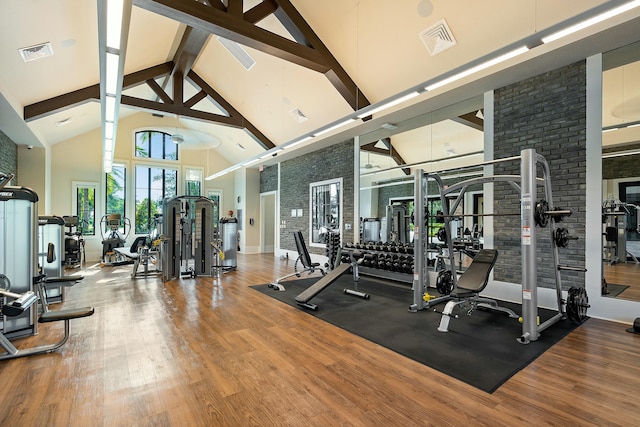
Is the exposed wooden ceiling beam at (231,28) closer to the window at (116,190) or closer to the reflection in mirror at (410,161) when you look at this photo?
the reflection in mirror at (410,161)

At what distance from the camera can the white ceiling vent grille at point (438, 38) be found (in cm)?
423

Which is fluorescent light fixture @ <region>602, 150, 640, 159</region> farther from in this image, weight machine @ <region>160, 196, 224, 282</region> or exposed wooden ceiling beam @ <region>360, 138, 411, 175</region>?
weight machine @ <region>160, 196, 224, 282</region>

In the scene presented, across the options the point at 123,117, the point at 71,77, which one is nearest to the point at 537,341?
the point at 71,77

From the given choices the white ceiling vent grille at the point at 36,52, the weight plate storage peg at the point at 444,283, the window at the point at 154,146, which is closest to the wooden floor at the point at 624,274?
the weight plate storage peg at the point at 444,283

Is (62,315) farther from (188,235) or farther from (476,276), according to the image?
(476,276)

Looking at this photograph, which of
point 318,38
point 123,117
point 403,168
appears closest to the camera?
point 318,38

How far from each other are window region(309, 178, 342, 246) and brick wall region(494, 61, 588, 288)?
396 cm

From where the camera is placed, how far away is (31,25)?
13.1ft

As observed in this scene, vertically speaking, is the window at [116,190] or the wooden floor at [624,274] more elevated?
the window at [116,190]

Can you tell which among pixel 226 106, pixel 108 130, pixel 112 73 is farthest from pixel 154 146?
pixel 112 73

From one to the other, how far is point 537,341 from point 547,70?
3.60 meters

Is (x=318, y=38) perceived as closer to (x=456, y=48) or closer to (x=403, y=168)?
(x=456, y=48)

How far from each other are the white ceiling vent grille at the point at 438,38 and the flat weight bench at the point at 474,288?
3.00m

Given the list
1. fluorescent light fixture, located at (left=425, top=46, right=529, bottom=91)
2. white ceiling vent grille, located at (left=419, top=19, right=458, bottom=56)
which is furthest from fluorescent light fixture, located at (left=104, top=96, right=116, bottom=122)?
white ceiling vent grille, located at (left=419, top=19, right=458, bottom=56)
